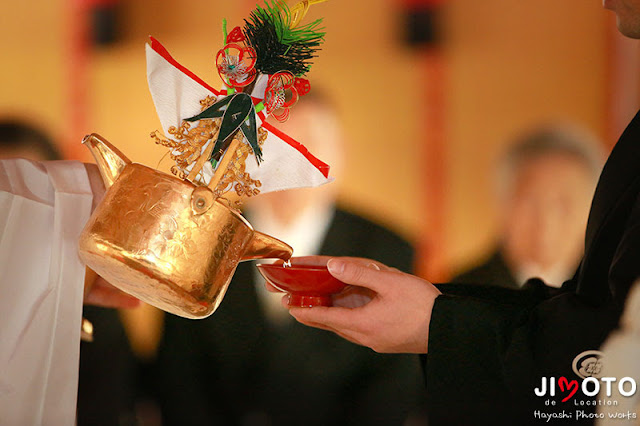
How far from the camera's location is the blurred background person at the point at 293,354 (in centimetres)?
166

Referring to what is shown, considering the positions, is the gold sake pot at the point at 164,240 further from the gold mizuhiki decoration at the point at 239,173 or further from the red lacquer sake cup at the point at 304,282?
the red lacquer sake cup at the point at 304,282

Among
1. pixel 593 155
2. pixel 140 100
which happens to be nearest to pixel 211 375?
pixel 140 100

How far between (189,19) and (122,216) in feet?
3.56

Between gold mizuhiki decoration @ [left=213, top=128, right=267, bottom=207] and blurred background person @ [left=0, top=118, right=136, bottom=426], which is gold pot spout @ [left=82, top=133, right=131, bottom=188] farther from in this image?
blurred background person @ [left=0, top=118, right=136, bottom=426]

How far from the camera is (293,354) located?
169 centimetres

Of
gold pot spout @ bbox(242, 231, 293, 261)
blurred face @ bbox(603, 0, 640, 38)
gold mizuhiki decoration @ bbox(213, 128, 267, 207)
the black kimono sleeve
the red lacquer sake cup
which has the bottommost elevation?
the black kimono sleeve

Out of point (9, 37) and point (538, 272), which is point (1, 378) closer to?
point (9, 37)

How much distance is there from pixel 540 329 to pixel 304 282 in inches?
15.7

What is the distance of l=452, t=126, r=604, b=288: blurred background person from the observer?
165 centimetres

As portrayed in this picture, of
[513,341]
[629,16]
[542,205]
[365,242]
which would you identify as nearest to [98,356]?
[365,242]

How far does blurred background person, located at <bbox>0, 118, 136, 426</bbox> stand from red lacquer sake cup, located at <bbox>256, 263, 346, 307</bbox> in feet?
2.79

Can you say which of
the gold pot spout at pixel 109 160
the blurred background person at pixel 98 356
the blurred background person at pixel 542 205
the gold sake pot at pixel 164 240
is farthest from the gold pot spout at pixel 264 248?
the blurred background person at pixel 98 356

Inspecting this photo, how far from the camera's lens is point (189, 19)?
1.68 metres

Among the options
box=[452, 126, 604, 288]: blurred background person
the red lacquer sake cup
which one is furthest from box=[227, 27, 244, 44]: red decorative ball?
box=[452, 126, 604, 288]: blurred background person
